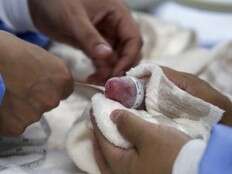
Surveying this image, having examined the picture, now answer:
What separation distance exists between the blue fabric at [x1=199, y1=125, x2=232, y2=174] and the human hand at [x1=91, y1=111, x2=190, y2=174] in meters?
0.03

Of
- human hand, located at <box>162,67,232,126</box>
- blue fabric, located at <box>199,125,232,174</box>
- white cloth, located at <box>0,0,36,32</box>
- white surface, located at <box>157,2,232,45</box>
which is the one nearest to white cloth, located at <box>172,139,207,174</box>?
blue fabric, located at <box>199,125,232,174</box>

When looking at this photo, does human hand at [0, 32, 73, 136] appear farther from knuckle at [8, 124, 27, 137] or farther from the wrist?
the wrist

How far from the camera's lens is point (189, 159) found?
1.65 ft

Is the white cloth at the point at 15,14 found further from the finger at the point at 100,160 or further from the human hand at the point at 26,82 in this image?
the finger at the point at 100,160

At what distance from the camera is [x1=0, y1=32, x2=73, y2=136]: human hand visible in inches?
24.3

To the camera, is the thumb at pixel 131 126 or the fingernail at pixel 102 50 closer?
the thumb at pixel 131 126

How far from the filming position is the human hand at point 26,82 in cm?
62

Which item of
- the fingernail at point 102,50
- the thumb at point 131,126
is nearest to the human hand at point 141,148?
the thumb at point 131,126

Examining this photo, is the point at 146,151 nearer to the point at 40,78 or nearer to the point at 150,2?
the point at 40,78

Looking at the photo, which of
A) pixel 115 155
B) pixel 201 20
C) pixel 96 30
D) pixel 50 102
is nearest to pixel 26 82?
pixel 50 102

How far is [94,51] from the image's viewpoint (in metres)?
0.83

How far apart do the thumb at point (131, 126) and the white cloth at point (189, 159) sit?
5 cm

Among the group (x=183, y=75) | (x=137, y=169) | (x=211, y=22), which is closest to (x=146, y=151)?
(x=137, y=169)

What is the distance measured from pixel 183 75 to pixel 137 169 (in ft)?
0.47
